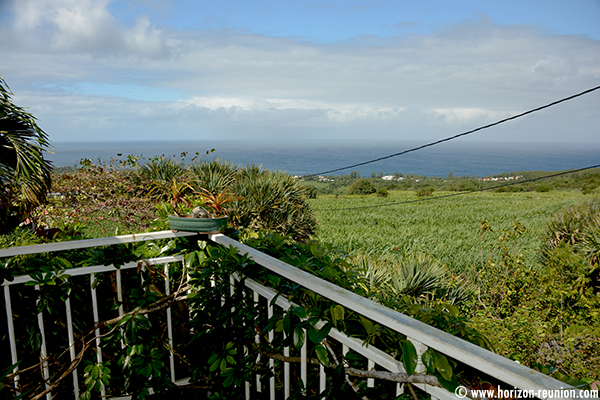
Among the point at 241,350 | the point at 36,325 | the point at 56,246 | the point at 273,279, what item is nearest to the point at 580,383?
the point at 273,279

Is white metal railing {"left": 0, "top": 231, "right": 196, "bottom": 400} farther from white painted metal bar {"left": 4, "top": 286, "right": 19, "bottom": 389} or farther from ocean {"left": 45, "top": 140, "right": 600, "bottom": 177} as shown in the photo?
ocean {"left": 45, "top": 140, "right": 600, "bottom": 177}

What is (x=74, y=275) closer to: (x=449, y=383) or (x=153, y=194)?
(x=449, y=383)

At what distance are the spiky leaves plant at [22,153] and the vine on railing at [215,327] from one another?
131 inches

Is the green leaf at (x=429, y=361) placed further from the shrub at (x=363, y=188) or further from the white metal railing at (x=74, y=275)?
the shrub at (x=363, y=188)

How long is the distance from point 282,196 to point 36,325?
5.24 m

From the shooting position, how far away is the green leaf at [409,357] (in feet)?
2.60

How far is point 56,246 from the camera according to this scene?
66.1 inches

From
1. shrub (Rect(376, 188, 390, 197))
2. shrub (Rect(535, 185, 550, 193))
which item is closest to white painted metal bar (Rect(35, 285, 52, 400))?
shrub (Rect(376, 188, 390, 197))

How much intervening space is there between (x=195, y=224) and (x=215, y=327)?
58cm

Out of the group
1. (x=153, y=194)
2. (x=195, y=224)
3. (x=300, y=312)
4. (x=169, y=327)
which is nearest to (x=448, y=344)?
(x=300, y=312)

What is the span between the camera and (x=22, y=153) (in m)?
4.26

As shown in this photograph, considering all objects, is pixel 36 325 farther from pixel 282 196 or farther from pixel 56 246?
pixel 282 196

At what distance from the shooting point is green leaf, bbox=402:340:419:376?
0.79 meters

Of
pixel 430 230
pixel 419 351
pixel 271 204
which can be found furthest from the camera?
pixel 430 230
